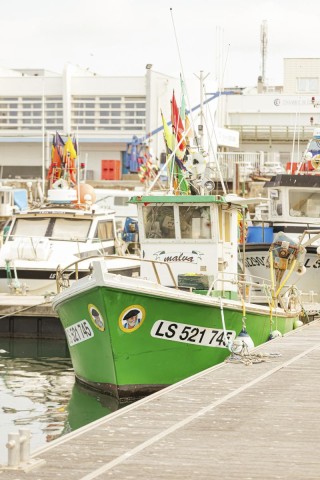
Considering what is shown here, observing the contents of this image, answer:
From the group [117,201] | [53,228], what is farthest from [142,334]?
[117,201]

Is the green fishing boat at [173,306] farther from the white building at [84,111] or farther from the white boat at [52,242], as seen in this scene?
the white building at [84,111]

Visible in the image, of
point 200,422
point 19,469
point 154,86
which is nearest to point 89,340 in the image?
point 200,422

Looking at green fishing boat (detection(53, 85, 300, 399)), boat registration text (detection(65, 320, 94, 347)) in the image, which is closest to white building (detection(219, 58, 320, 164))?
green fishing boat (detection(53, 85, 300, 399))

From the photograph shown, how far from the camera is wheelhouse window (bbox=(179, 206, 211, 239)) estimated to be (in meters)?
18.1

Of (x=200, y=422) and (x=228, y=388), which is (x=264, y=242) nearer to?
(x=228, y=388)

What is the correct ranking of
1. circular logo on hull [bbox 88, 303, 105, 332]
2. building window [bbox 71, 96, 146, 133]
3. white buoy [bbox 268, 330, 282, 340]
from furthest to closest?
building window [bbox 71, 96, 146, 133], white buoy [bbox 268, 330, 282, 340], circular logo on hull [bbox 88, 303, 105, 332]

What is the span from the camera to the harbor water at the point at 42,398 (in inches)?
569

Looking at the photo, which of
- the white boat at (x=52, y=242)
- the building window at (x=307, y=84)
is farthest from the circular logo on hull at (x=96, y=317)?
the building window at (x=307, y=84)

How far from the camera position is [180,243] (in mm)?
18125

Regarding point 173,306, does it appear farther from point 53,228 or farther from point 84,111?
point 84,111

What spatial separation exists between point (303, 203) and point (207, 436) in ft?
54.2

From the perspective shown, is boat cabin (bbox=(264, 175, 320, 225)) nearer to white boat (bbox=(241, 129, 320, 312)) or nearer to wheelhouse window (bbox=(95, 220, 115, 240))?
white boat (bbox=(241, 129, 320, 312))

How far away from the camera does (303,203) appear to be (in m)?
26.2

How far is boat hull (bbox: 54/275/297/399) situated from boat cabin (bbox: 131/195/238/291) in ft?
6.23
